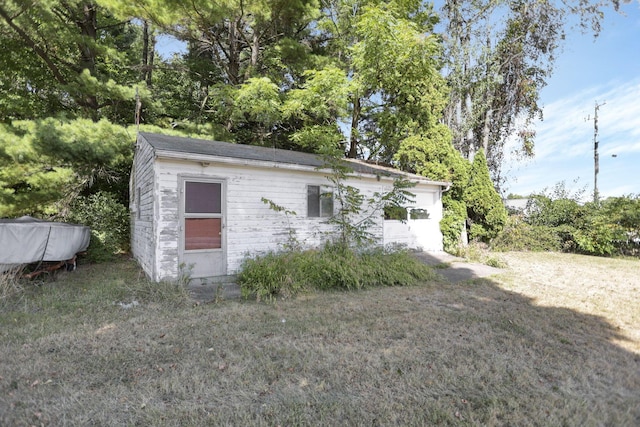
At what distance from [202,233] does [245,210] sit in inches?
41.6

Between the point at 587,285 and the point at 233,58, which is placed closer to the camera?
the point at 587,285

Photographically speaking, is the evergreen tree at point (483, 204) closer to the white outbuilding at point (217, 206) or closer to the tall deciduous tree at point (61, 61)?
the white outbuilding at point (217, 206)

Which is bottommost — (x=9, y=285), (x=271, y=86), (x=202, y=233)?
(x=9, y=285)

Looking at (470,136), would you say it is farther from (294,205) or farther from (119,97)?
(119,97)

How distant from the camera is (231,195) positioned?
7.07 metres

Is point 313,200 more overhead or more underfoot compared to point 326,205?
more overhead

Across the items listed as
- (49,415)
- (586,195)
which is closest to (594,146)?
(586,195)

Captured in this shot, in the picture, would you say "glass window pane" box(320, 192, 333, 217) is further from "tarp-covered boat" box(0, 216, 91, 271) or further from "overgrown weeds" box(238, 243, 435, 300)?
"tarp-covered boat" box(0, 216, 91, 271)

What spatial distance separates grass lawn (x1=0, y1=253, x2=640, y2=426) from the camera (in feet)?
8.00

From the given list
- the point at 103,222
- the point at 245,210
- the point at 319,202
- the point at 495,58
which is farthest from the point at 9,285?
the point at 495,58

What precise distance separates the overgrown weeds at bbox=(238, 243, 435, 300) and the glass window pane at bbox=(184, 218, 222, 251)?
846 mm

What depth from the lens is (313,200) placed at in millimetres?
8484

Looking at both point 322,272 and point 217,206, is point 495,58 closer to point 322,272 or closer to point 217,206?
point 322,272

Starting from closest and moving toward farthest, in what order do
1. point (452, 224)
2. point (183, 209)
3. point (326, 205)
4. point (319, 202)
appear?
point (183, 209)
point (319, 202)
point (326, 205)
point (452, 224)
